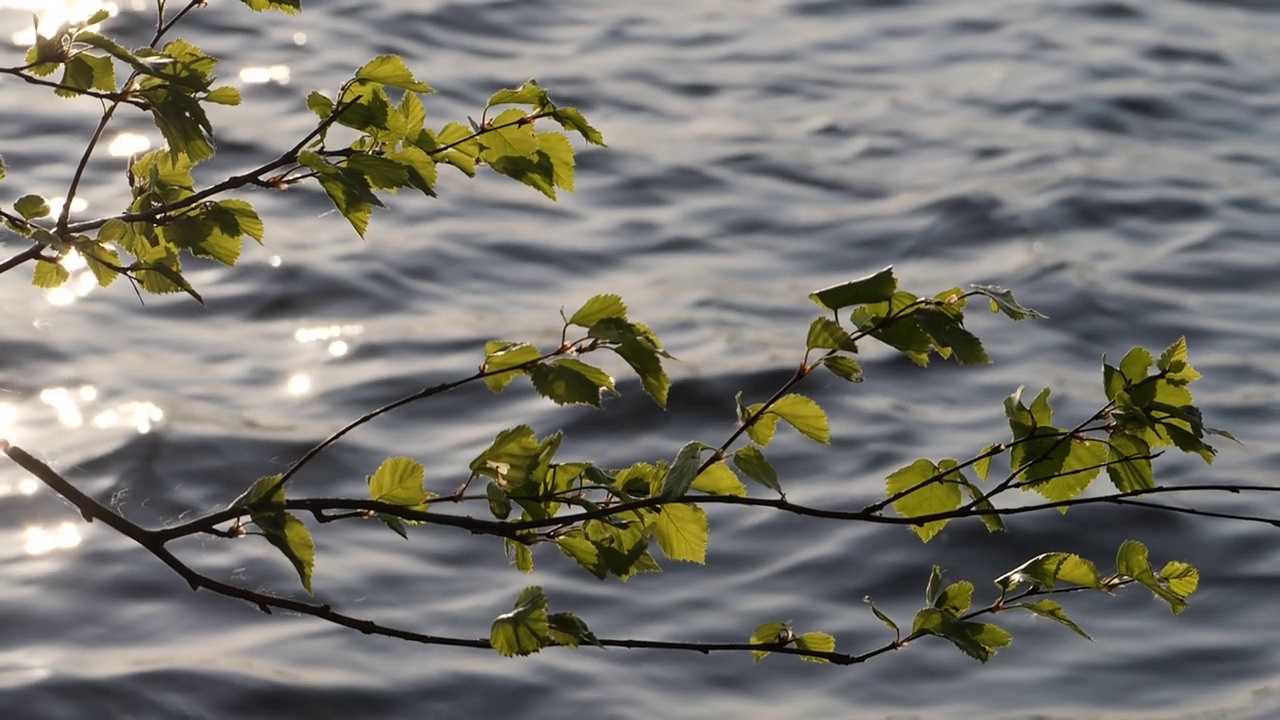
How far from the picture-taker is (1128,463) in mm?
2141

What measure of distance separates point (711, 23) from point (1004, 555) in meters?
5.36

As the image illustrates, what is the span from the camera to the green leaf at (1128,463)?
2.12 meters

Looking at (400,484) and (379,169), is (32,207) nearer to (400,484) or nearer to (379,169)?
(379,169)

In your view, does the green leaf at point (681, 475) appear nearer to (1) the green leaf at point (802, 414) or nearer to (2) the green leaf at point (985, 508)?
(1) the green leaf at point (802, 414)

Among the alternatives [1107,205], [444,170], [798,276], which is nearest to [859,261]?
[798,276]

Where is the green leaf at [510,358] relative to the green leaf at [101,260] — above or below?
below

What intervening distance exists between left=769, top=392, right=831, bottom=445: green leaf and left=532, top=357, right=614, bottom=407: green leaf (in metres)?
0.23

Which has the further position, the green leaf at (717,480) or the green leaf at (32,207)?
the green leaf at (32,207)

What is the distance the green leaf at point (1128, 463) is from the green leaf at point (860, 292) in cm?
34

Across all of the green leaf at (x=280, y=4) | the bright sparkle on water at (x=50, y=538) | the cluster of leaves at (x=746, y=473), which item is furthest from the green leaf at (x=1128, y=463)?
the bright sparkle on water at (x=50, y=538)

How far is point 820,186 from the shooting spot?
27.3 ft

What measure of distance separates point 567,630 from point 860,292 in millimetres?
547

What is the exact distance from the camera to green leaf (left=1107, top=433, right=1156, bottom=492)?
6.97ft

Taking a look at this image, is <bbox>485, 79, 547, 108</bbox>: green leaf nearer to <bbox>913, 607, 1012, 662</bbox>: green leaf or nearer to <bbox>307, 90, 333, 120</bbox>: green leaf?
<bbox>307, 90, 333, 120</bbox>: green leaf
